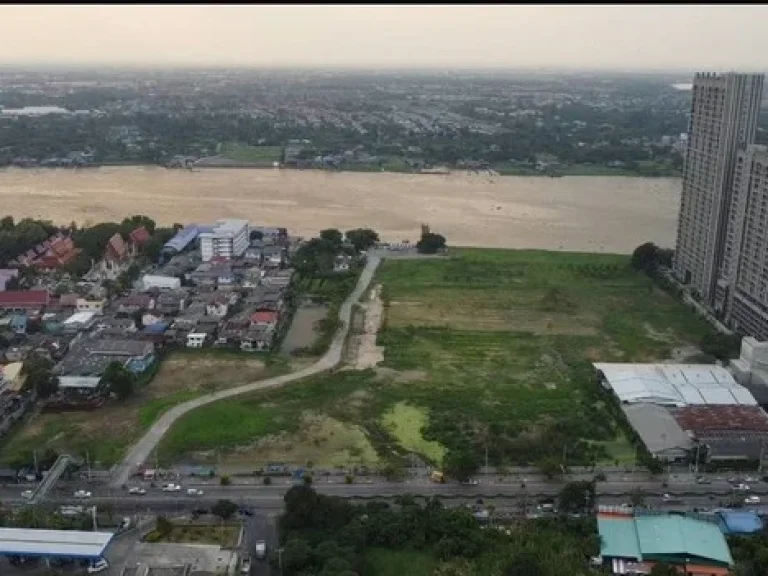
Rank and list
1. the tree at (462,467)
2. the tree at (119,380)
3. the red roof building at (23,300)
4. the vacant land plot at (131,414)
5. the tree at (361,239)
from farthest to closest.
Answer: the tree at (361,239)
the red roof building at (23,300)
the tree at (119,380)
the vacant land plot at (131,414)
the tree at (462,467)

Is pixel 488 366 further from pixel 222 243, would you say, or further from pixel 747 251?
pixel 222 243

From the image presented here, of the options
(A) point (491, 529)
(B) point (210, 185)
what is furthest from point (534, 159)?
(A) point (491, 529)

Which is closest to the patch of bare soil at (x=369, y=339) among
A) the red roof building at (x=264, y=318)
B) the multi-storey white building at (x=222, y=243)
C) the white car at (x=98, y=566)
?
the red roof building at (x=264, y=318)

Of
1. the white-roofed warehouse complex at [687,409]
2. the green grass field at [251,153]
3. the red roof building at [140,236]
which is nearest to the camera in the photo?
the white-roofed warehouse complex at [687,409]

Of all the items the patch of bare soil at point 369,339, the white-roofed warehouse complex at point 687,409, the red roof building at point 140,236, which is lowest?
the patch of bare soil at point 369,339

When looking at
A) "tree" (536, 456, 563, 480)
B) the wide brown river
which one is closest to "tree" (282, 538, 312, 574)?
"tree" (536, 456, 563, 480)

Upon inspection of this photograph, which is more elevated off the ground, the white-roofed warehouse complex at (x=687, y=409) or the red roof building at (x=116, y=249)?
the red roof building at (x=116, y=249)

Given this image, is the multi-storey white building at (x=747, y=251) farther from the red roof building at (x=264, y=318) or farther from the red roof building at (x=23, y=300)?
the red roof building at (x=23, y=300)
